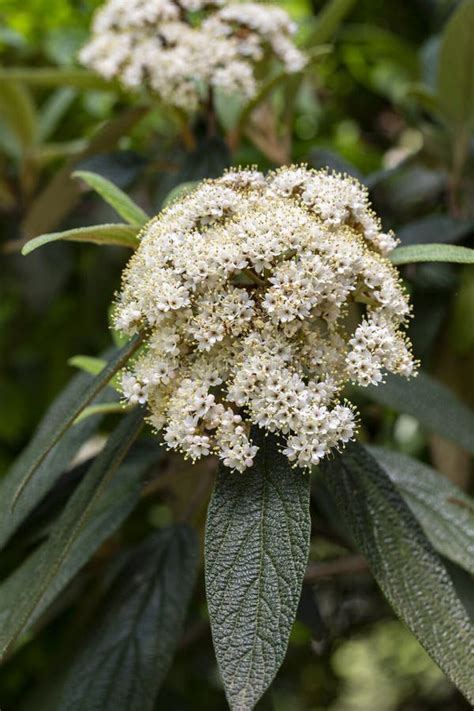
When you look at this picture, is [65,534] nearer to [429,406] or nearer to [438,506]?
[438,506]

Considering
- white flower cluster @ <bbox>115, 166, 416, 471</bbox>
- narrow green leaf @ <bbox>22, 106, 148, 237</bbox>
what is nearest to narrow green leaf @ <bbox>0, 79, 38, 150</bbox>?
narrow green leaf @ <bbox>22, 106, 148, 237</bbox>

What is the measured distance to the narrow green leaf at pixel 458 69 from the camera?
4.81ft

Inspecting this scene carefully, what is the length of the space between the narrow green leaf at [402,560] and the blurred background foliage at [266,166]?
0.25m

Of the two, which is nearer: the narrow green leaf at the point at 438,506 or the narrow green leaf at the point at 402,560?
the narrow green leaf at the point at 402,560

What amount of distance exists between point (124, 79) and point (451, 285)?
67cm

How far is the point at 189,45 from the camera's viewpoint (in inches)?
55.6

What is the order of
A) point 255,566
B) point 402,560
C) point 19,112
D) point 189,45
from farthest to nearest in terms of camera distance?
point 19,112, point 189,45, point 402,560, point 255,566

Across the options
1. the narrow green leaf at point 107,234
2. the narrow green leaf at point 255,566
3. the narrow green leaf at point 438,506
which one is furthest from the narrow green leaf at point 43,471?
the narrow green leaf at point 438,506

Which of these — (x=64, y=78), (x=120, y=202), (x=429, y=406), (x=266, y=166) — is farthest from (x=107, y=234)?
(x=266, y=166)

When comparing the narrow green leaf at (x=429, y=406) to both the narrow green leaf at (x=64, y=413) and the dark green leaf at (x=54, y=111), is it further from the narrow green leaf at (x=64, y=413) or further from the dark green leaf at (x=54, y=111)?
the dark green leaf at (x=54, y=111)

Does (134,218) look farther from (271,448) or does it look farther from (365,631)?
(365,631)

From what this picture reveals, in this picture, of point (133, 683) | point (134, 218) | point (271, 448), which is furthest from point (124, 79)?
point (133, 683)

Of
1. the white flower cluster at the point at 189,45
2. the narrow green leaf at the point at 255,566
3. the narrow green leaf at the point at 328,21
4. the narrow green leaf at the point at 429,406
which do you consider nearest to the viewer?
the narrow green leaf at the point at 255,566

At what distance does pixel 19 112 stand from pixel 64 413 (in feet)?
2.96
